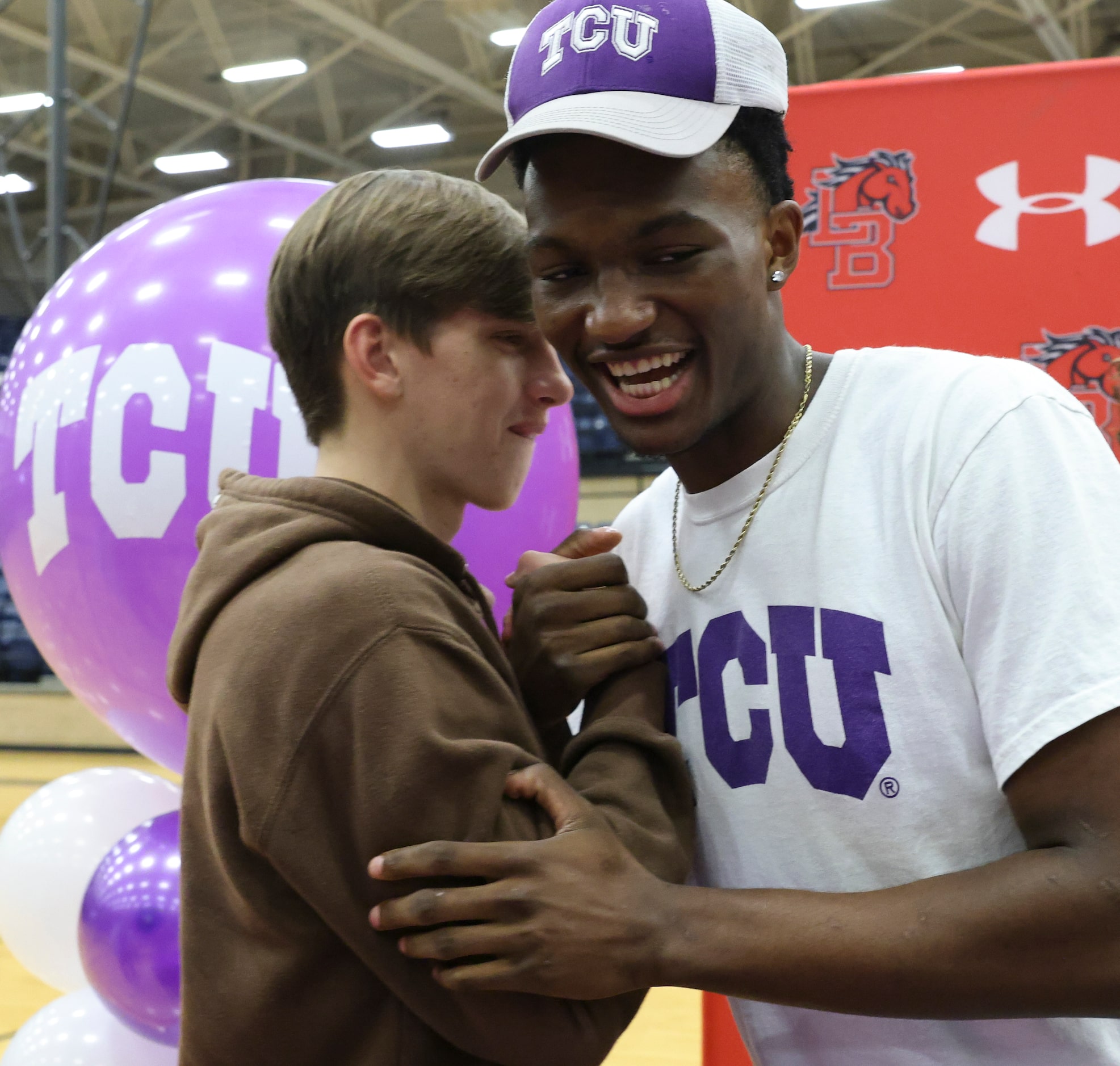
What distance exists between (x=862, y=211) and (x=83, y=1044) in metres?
2.01

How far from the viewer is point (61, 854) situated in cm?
232

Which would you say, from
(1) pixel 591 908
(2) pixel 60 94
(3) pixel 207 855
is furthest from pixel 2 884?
(2) pixel 60 94

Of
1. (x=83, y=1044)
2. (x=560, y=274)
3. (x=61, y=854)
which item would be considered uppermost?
(x=560, y=274)

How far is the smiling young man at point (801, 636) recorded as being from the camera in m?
0.87

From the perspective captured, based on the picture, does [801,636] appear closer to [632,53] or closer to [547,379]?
Result: [547,379]

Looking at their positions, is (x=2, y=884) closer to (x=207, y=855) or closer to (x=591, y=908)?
(x=207, y=855)

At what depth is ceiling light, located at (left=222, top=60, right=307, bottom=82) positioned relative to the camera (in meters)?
9.15

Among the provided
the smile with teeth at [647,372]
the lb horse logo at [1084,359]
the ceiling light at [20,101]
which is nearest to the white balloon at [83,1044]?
the smile with teeth at [647,372]

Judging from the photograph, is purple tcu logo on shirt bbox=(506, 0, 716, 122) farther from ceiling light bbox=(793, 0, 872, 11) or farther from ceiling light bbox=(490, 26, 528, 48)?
ceiling light bbox=(490, 26, 528, 48)

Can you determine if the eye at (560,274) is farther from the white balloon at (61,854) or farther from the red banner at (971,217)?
the white balloon at (61,854)

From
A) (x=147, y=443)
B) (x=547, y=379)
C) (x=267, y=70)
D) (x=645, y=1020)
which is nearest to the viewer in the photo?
(x=547, y=379)

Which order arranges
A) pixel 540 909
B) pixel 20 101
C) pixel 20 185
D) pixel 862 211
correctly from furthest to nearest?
1. pixel 20 185
2. pixel 20 101
3. pixel 862 211
4. pixel 540 909

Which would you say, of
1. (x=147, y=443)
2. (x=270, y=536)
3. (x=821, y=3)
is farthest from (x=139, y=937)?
(x=821, y=3)

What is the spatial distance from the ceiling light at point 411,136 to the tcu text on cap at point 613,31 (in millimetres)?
9870
